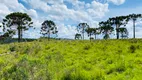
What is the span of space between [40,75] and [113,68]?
392 cm

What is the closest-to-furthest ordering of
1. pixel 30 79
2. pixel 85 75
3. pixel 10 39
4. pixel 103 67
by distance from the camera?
pixel 30 79 → pixel 85 75 → pixel 103 67 → pixel 10 39

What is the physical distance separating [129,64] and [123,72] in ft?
4.18

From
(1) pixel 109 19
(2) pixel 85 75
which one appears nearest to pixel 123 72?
(2) pixel 85 75

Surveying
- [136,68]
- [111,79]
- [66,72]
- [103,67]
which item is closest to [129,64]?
[136,68]

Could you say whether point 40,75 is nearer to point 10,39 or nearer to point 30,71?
point 30,71

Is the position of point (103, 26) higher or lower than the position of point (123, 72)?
higher

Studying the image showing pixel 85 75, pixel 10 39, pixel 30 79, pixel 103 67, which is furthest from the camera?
pixel 10 39

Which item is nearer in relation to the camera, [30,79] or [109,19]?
[30,79]

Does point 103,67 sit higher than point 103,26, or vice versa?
point 103,26

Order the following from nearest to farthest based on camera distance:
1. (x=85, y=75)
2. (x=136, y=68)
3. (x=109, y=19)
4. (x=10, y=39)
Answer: (x=85, y=75), (x=136, y=68), (x=10, y=39), (x=109, y=19)

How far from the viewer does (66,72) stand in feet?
34.6

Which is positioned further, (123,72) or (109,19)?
(109,19)

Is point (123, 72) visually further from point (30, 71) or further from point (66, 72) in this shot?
point (30, 71)

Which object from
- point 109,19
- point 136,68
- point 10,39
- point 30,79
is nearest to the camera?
point 30,79
